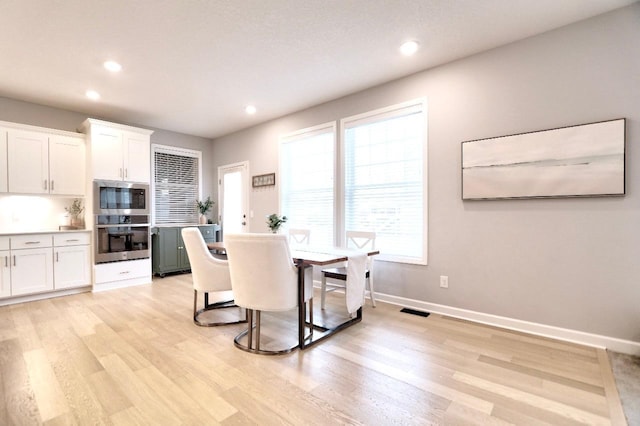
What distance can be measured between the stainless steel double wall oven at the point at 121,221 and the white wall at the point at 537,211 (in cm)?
387

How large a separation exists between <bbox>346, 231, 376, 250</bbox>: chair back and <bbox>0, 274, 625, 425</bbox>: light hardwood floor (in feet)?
3.02

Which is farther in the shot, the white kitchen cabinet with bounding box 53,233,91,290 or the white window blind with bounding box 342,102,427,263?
the white kitchen cabinet with bounding box 53,233,91,290

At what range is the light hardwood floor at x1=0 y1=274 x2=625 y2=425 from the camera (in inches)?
65.3

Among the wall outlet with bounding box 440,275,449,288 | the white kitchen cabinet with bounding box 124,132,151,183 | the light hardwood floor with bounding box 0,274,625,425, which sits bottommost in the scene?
the light hardwood floor with bounding box 0,274,625,425

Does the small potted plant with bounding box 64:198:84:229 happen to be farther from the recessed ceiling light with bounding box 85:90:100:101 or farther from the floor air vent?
the floor air vent

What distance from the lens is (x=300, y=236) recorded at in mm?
4172

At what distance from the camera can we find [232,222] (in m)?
6.07

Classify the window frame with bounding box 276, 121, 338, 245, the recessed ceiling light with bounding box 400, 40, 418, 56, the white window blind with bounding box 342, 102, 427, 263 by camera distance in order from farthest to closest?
1. the window frame with bounding box 276, 121, 338, 245
2. the white window blind with bounding box 342, 102, 427, 263
3. the recessed ceiling light with bounding box 400, 40, 418, 56

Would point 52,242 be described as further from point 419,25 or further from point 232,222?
point 419,25

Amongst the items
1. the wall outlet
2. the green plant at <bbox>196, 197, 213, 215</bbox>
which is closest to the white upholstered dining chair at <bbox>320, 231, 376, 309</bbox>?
the wall outlet

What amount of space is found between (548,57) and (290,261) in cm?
288

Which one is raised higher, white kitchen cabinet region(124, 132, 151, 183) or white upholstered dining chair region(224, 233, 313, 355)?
white kitchen cabinet region(124, 132, 151, 183)

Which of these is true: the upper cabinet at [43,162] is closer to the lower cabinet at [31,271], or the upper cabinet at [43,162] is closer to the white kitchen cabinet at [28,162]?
the white kitchen cabinet at [28,162]

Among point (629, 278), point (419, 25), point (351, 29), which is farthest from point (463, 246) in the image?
point (351, 29)
